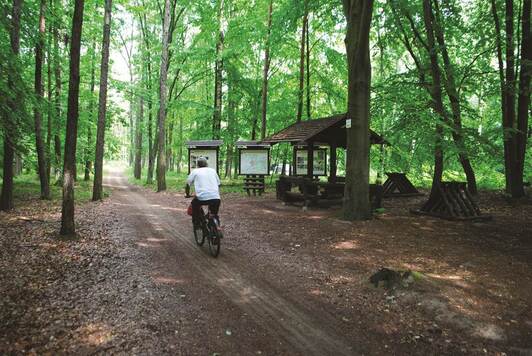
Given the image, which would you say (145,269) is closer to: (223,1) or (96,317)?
(96,317)

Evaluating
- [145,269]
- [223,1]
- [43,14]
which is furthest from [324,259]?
[223,1]

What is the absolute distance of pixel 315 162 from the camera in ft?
58.6

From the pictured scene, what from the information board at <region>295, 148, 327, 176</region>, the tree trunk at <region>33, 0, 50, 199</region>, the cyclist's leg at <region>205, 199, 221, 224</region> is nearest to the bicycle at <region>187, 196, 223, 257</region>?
the cyclist's leg at <region>205, 199, 221, 224</region>

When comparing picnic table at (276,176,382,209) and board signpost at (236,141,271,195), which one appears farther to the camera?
board signpost at (236,141,271,195)

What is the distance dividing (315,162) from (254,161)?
10.5 ft

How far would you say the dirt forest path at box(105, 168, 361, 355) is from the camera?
150 inches

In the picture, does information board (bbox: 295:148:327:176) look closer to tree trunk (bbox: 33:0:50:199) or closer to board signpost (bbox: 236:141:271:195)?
board signpost (bbox: 236:141:271:195)

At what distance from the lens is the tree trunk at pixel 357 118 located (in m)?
10.4

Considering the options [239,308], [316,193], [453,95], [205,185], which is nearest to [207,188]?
[205,185]

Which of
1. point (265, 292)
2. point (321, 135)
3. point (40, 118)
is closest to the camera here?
point (265, 292)

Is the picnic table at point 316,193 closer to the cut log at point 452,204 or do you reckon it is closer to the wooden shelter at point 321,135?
the wooden shelter at point 321,135

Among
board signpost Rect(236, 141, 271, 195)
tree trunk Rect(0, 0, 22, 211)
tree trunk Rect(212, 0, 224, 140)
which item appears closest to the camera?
tree trunk Rect(0, 0, 22, 211)

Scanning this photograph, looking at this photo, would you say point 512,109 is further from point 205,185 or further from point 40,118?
point 40,118

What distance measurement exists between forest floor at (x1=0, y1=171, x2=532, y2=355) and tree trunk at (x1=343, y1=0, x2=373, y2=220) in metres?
1.18
